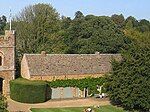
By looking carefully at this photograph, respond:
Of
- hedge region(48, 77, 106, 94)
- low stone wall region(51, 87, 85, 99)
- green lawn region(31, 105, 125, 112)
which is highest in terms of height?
hedge region(48, 77, 106, 94)

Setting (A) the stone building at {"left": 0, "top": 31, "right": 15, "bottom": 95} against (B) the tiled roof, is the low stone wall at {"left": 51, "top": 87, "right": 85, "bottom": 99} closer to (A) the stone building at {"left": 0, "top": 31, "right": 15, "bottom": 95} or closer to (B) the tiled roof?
(B) the tiled roof

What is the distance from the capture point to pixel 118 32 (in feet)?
258

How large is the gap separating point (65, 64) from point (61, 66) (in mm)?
790

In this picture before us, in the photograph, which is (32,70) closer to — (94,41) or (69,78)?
(69,78)

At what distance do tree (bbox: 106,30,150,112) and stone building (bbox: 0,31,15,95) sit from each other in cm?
1360

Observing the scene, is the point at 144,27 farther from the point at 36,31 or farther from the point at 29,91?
the point at 29,91

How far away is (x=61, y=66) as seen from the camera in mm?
51562

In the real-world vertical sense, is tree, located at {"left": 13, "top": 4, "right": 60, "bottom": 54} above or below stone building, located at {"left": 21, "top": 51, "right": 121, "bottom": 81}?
above

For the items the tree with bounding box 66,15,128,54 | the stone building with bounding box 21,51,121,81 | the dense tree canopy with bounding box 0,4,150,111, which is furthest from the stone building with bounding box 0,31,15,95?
the tree with bounding box 66,15,128,54

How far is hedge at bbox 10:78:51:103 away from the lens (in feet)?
152

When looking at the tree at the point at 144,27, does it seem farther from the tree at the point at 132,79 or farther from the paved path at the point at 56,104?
the tree at the point at 132,79

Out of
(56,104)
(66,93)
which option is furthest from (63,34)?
(56,104)

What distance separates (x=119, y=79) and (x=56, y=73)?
10.5 metres

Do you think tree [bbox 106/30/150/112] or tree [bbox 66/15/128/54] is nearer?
tree [bbox 106/30/150/112]
